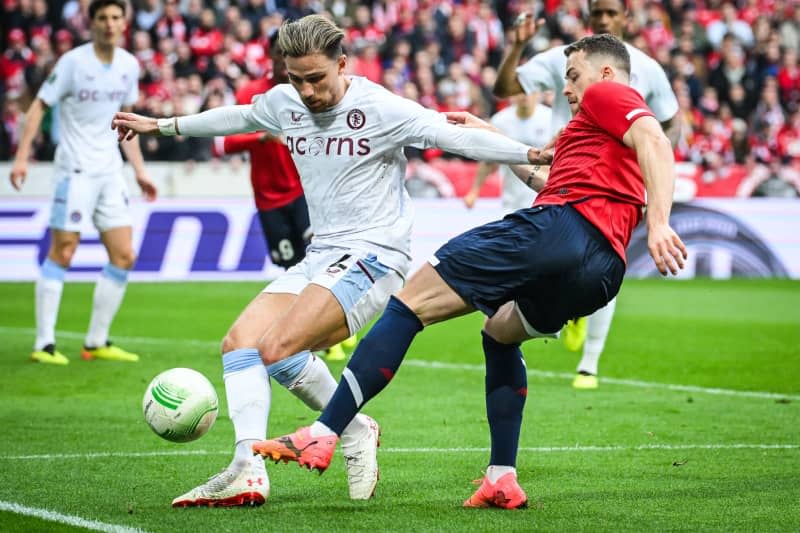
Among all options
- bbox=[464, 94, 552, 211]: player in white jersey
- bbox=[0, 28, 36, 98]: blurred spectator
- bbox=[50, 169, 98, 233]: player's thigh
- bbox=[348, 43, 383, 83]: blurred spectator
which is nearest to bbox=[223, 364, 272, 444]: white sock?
bbox=[50, 169, 98, 233]: player's thigh

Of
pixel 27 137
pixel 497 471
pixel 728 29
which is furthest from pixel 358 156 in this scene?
pixel 728 29

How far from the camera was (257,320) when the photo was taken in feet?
19.0

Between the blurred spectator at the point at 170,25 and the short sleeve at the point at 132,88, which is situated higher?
the short sleeve at the point at 132,88

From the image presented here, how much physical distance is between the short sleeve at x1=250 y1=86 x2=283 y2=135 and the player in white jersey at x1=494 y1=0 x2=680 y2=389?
2.70 metres

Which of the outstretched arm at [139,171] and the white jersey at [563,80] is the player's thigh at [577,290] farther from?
the outstretched arm at [139,171]

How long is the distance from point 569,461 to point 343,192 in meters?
1.96

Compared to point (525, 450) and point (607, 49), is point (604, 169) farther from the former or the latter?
point (525, 450)

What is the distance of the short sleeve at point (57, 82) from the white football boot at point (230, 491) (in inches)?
244

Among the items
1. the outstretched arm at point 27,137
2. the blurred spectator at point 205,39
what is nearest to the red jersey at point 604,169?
the outstretched arm at point 27,137

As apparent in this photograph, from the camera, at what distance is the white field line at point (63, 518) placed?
4.92 metres

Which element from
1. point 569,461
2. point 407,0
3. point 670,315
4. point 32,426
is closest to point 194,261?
point 670,315

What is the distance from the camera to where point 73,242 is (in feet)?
36.1

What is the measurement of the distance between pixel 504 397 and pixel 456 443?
5.77ft

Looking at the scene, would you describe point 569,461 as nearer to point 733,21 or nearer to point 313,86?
point 313,86
